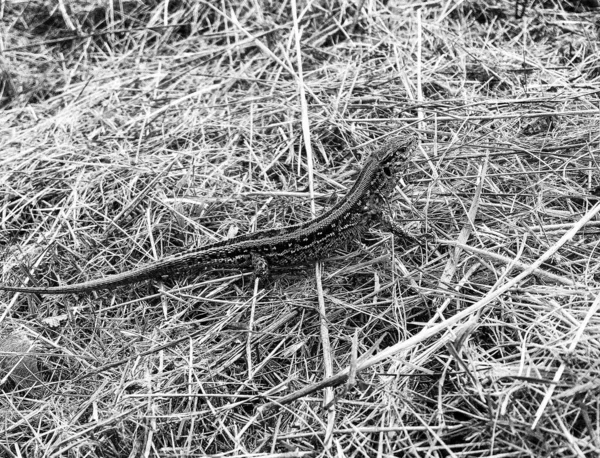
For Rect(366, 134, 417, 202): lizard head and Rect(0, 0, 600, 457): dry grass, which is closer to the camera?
Rect(0, 0, 600, 457): dry grass

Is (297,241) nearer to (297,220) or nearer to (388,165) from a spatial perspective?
(297,220)

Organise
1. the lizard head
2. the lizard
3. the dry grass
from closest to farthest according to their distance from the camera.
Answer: the dry grass → the lizard → the lizard head

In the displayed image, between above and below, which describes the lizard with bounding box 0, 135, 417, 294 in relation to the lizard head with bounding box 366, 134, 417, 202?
below

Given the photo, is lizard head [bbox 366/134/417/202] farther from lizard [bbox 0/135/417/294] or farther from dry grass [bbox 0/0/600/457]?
dry grass [bbox 0/0/600/457]

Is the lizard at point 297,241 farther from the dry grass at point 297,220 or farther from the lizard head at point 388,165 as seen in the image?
the dry grass at point 297,220

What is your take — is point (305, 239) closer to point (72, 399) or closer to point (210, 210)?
point (210, 210)

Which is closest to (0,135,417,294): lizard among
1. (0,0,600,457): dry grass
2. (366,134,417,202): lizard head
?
(366,134,417,202): lizard head

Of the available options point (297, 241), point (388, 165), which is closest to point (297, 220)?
point (297, 241)
